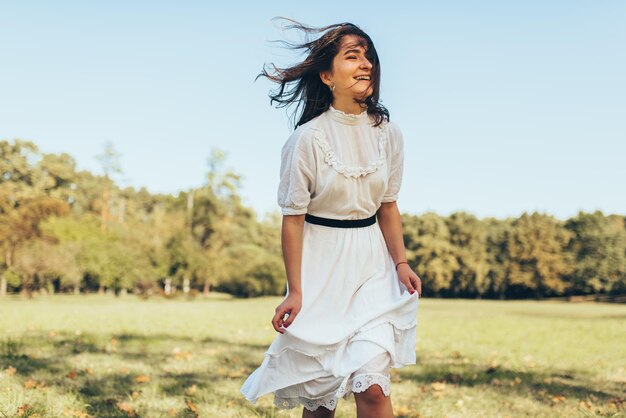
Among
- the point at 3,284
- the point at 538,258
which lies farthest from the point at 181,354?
the point at 538,258

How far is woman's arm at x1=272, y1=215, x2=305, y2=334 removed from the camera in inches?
105

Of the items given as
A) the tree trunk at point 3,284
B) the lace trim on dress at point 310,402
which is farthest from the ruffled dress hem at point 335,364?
the tree trunk at point 3,284

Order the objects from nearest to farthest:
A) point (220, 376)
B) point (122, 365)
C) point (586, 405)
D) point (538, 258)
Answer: point (586, 405), point (220, 376), point (122, 365), point (538, 258)

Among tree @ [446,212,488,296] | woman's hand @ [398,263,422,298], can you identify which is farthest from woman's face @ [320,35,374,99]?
tree @ [446,212,488,296]

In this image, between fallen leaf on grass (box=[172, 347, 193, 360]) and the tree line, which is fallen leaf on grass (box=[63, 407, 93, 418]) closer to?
fallen leaf on grass (box=[172, 347, 193, 360])

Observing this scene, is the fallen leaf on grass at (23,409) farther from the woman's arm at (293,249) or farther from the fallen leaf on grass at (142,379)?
the woman's arm at (293,249)

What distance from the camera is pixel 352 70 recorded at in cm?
277

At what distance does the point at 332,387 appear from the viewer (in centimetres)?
270

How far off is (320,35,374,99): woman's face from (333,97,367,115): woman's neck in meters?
0.02

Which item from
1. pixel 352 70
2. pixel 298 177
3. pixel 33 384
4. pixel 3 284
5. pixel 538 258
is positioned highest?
pixel 352 70

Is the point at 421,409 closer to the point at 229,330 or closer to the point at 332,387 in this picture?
the point at 332,387

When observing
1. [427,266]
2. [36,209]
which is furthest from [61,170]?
[427,266]

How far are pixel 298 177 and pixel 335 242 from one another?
362 millimetres

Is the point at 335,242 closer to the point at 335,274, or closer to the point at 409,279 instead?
the point at 335,274
